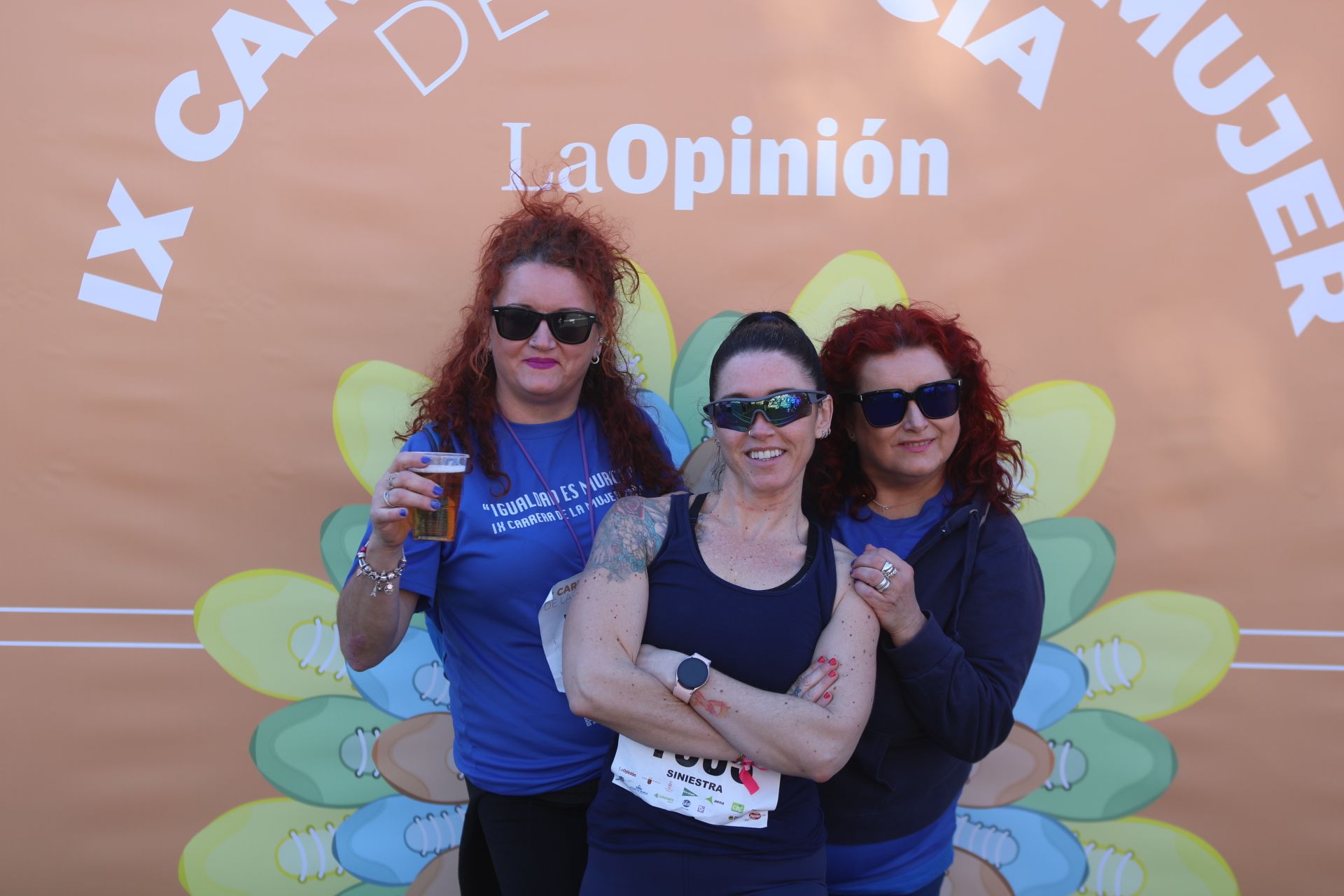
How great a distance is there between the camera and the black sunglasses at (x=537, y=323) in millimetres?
1978

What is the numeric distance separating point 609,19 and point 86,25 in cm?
156

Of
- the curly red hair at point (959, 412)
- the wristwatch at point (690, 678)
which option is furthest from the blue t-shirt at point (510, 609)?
the curly red hair at point (959, 412)

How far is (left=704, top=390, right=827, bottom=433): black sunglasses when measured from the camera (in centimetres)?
176

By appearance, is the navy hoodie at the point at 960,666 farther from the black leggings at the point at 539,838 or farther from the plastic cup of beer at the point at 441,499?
the plastic cup of beer at the point at 441,499

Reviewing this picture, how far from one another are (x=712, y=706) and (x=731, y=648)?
13 cm

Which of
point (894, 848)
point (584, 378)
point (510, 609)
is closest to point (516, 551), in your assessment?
point (510, 609)

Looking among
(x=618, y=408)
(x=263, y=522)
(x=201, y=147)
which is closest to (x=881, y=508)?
(x=618, y=408)

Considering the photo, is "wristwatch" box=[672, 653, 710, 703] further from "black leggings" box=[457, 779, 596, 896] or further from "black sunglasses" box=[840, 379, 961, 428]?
"black sunglasses" box=[840, 379, 961, 428]

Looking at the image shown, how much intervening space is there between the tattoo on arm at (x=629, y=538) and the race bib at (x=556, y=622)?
0.12 m

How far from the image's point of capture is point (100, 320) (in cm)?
273

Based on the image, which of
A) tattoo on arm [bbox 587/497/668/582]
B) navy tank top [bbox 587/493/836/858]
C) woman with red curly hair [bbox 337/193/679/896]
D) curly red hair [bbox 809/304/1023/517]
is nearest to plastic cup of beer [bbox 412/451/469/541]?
woman with red curly hair [bbox 337/193/679/896]

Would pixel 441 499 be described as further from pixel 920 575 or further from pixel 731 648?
pixel 920 575

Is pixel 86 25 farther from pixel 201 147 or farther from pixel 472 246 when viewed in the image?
pixel 472 246

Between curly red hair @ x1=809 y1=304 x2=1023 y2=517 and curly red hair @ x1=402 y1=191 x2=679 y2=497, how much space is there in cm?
41
